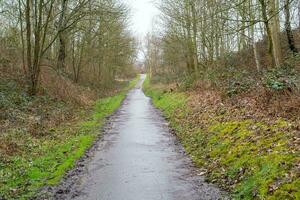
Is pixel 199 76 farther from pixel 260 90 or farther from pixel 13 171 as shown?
pixel 13 171

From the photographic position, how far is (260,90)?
1403cm

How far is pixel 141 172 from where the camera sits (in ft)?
32.2

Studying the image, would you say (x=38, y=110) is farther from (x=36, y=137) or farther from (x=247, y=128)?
(x=247, y=128)

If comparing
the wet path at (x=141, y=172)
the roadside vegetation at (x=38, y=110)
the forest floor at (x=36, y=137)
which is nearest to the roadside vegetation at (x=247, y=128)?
the wet path at (x=141, y=172)

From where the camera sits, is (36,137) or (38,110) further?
(38,110)

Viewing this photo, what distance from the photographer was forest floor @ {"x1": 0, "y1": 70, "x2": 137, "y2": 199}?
914cm

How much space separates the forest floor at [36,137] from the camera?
9141mm

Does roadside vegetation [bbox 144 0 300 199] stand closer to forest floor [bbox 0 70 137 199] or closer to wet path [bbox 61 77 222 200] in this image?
wet path [bbox 61 77 222 200]

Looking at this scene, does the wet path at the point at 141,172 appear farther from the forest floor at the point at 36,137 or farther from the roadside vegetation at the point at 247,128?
the forest floor at the point at 36,137

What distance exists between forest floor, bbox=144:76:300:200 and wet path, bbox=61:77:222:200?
51cm

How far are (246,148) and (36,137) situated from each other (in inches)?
301

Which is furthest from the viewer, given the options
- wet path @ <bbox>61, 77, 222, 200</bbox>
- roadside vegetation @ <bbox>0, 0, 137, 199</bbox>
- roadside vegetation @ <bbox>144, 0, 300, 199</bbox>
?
roadside vegetation @ <bbox>0, 0, 137, 199</bbox>

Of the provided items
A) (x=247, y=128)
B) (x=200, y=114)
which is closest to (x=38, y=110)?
(x=200, y=114)

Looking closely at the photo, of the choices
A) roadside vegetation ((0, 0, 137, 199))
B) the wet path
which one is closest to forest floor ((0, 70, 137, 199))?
roadside vegetation ((0, 0, 137, 199))
